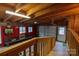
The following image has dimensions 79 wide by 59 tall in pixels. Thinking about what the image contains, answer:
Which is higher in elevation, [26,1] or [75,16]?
[26,1]

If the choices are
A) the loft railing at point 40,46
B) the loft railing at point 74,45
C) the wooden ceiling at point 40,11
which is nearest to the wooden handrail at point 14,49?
the loft railing at point 40,46

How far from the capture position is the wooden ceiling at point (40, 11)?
164 cm

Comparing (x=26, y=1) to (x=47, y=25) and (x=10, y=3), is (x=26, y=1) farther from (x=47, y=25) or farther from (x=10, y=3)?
(x=47, y=25)

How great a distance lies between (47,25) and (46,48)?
43 cm

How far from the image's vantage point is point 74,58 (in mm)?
1744

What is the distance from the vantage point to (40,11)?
1.76 m

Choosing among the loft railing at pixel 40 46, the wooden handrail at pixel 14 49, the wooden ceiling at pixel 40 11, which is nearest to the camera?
the wooden handrail at pixel 14 49

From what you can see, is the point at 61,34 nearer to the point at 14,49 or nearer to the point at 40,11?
the point at 40,11

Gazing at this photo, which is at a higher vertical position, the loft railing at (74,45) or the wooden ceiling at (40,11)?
the wooden ceiling at (40,11)

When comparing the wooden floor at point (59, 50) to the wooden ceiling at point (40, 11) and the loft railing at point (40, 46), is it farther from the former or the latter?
the wooden ceiling at point (40, 11)

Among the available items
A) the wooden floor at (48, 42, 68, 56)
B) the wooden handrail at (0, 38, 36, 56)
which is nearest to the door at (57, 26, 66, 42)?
the wooden floor at (48, 42, 68, 56)

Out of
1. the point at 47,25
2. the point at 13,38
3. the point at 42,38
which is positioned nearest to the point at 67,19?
the point at 47,25

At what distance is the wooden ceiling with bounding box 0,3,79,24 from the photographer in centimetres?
164

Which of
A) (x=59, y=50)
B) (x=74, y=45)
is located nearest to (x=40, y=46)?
(x=59, y=50)
